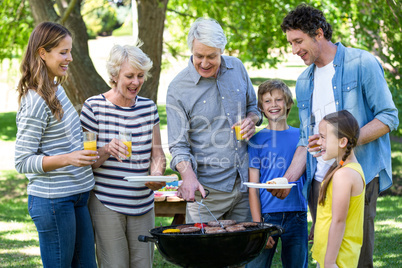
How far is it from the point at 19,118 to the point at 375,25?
264 inches

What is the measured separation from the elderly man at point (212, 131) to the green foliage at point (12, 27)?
20.3 feet

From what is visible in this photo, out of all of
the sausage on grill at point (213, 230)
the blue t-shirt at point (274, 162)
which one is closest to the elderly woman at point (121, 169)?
the sausage on grill at point (213, 230)

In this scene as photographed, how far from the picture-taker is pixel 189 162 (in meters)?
3.62

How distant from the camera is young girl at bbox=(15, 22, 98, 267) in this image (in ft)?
10.0

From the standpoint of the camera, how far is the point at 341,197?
3.03m

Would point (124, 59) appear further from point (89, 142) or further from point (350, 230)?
point (350, 230)

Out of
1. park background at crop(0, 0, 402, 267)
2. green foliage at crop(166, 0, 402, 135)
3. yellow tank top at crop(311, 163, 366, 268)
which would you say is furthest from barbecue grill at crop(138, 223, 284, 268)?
green foliage at crop(166, 0, 402, 135)

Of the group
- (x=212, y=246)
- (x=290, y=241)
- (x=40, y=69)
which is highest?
(x=40, y=69)

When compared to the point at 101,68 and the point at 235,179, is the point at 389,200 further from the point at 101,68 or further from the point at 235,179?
the point at 101,68

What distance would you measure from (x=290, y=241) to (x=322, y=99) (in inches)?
42.3

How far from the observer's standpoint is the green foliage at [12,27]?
8.94m

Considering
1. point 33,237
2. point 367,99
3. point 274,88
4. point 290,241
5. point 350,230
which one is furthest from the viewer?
point 33,237

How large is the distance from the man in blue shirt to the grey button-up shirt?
41 centimetres

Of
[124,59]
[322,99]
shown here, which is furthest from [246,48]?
[124,59]
